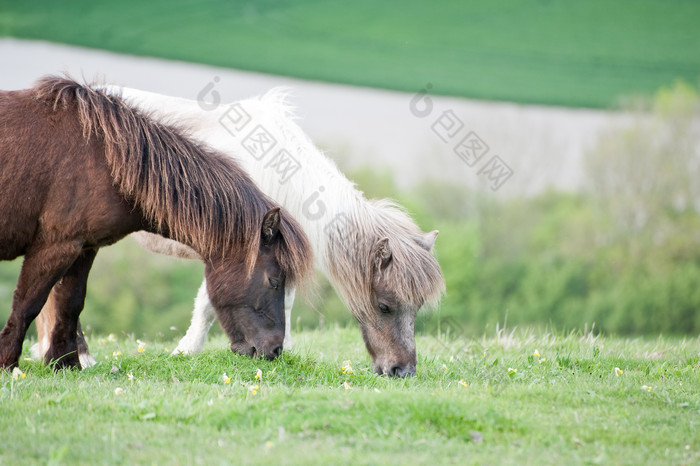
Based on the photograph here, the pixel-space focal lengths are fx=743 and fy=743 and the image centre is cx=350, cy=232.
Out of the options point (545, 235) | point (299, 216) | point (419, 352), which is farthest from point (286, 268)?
point (545, 235)

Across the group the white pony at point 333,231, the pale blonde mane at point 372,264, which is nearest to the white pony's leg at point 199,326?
the white pony at point 333,231

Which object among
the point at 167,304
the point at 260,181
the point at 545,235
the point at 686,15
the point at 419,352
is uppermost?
the point at 686,15

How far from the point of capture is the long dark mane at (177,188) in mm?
5859

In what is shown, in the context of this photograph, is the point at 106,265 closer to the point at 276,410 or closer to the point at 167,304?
the point at 167,304

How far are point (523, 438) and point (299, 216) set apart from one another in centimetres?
339

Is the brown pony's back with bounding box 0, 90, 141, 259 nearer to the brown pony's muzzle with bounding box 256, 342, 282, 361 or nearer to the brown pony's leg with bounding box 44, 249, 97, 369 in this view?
the brown pony's leg with bounding box 44, 249, 97, 369

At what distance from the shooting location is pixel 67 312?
244 inches

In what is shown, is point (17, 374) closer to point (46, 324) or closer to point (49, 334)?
point (49, 334)

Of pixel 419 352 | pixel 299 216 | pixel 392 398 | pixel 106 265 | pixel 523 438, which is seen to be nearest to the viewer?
pixel 523 438

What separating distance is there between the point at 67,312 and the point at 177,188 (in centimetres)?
142

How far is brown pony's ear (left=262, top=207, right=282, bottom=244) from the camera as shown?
587cm

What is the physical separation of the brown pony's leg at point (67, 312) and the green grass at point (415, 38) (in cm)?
2480

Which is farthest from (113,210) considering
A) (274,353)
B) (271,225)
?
(274,353)

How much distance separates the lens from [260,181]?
7238 mm
